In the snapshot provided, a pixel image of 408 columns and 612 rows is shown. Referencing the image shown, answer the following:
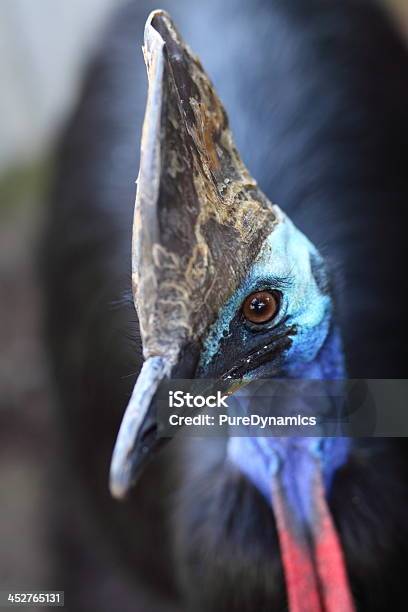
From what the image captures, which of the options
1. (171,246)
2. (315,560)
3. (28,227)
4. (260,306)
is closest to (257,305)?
(260,306)

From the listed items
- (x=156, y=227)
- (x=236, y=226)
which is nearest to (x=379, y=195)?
(x=236, y=226)

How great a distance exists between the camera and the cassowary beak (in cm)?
64

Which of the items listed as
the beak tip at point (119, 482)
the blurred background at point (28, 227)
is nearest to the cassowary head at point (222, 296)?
the beak tip at point (119, 482)

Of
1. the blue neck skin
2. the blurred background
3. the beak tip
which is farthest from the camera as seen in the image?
the blurred background

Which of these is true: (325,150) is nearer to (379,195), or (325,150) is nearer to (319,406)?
(379,195)

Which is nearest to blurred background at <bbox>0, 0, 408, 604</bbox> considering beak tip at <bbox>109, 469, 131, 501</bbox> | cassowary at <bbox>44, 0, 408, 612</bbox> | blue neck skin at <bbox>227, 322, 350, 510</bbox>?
cassowary at <bbox>44, 0, 408, 612</bbox>

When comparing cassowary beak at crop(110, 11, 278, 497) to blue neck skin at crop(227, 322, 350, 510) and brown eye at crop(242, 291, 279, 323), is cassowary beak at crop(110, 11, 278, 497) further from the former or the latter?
blue neck skin at crop(227, 322, 350, 510)

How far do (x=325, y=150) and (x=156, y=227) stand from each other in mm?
679

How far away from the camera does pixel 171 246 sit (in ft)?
2.13

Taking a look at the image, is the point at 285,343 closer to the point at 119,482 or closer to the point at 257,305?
the point at 257,305

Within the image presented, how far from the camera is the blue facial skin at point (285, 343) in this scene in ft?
2.41

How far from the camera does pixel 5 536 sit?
1793mm

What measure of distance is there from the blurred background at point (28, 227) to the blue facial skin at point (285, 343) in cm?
89

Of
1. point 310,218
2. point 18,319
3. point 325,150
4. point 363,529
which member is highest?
point 18,319
